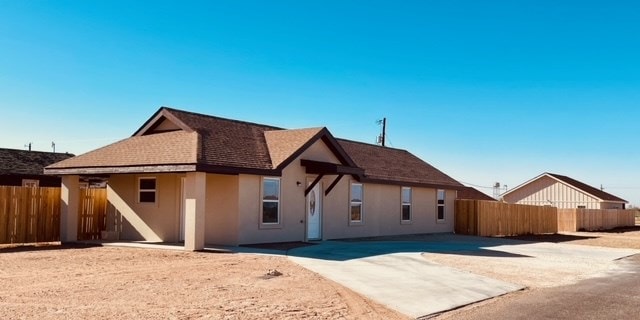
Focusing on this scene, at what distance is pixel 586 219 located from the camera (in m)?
43.8

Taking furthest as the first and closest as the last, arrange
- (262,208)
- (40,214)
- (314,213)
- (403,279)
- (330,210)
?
1. (330,210)
2. (314,213)
3. (40,214)
4. (262,208)
5. (403,279)

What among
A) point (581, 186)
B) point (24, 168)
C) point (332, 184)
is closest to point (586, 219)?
point (581, 186)

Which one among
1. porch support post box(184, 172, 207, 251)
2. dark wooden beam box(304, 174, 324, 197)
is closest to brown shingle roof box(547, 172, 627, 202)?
dark wooden beam box(304, 174, 324, 197)

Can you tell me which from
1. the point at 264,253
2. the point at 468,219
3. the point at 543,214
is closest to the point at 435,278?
the point at 264,253

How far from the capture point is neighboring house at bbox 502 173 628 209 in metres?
52.2

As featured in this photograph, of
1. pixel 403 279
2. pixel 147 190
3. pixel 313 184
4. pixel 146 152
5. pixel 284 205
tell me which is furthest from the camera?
pixel 313 184

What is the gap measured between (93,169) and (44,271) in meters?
7.69

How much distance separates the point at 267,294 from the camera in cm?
1064

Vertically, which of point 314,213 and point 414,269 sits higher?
point 314,213

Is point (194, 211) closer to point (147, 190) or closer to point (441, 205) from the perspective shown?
point (147, 190)

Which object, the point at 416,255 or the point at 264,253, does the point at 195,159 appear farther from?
the point at 416,255

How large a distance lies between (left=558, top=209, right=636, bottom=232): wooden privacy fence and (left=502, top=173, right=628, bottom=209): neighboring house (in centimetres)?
283

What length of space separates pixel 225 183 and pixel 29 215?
674 centimetres

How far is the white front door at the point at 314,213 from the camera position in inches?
886
